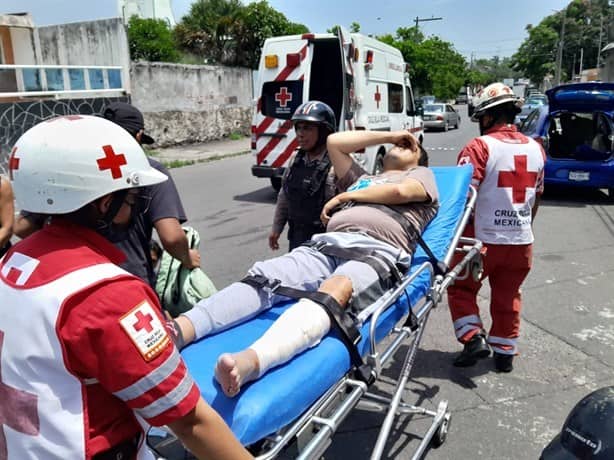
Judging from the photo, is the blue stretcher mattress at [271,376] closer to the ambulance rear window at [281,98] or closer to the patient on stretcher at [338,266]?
the patient on stretcher at [338,266]

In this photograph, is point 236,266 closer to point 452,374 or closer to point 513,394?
point 452,374

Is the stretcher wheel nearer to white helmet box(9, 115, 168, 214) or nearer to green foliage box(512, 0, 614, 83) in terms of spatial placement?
white helmet box(9, 115, 168, 214)

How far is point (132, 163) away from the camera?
51.8 inches

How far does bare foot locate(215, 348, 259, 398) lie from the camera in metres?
1.68

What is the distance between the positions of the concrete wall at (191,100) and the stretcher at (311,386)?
46.2 feet

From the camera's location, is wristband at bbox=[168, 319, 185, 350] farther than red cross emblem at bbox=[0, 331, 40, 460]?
Yes

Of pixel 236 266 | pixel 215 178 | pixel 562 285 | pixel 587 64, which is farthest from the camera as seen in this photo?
pixel 587 64

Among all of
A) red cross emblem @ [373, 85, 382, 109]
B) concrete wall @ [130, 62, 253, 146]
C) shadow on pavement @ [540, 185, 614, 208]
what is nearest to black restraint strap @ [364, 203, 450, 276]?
shadow on pavement @ [540, 185, 614, 208]

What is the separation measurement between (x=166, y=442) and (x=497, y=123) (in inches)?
117

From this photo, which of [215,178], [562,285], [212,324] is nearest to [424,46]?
[215,178]

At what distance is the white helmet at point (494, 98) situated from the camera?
3.47 meters

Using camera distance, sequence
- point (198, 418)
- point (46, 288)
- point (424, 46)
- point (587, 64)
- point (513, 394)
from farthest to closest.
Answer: point (587, 64)
point (424, 46)
point (513, 394)
point (198, 418)
point (46, 288)

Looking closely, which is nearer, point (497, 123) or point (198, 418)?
point (198, 418)

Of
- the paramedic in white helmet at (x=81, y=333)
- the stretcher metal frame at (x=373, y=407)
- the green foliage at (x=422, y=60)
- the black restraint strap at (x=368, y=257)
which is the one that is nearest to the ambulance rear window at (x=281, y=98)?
the stretcher metal frame at (x=373, y=407)
